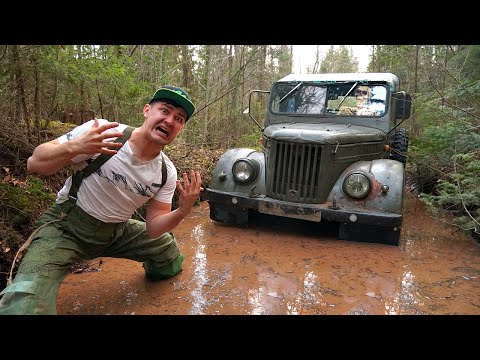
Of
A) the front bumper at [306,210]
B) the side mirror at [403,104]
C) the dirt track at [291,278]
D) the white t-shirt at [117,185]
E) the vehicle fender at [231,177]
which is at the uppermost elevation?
the side mirror at [403,104]

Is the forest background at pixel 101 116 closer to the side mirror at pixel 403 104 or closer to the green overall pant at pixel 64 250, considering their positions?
the green overall pant at pixel 64 250

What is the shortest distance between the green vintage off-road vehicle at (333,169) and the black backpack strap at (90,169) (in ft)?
7.16

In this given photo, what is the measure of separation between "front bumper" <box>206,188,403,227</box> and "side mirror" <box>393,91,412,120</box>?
6.38ft

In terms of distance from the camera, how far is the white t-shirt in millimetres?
2467

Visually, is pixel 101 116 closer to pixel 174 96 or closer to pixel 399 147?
pixel 174 96

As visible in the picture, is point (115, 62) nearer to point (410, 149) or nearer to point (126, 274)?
point (126, 274)

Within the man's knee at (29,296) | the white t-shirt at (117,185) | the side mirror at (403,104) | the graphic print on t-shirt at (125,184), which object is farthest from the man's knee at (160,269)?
the side mirror at (403,104)

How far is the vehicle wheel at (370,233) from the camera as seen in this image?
13.6ft

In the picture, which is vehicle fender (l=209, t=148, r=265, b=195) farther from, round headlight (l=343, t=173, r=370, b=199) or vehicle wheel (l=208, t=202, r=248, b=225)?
round headlight (l=343, t=173, r=370, b=199)

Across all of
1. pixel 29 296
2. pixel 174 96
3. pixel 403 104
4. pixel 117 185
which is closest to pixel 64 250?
pixel 29 296

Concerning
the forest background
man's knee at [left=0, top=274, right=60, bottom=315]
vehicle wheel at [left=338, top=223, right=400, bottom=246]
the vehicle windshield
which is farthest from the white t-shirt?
the vehicle windshield

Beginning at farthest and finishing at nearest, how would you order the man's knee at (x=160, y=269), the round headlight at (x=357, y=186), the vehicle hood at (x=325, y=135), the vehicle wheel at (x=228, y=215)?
the vehicle wheel at (x=228, y=215) < the vehicle hood at (x=325, y=135) < the round headlight at (x=357, y=186) < the man's knee at (x=160, y=269)

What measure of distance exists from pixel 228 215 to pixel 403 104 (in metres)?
2.91

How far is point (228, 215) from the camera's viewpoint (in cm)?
479
